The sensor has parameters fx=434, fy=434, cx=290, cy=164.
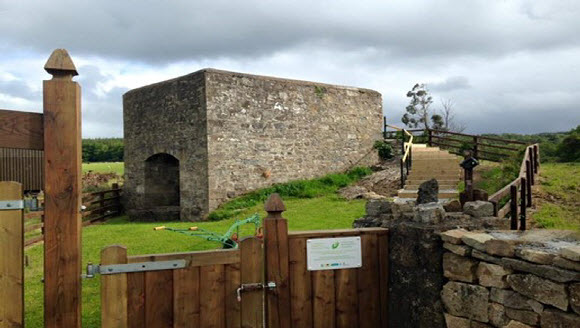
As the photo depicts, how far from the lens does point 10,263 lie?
2.89 m

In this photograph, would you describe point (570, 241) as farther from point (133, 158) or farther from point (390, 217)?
point (133, 158)

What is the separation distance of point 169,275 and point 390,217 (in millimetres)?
1982

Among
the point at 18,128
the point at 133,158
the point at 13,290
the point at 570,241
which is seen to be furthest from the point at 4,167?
the point at 133,158

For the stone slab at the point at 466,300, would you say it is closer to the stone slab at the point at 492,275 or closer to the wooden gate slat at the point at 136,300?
the stone slab at the point at 492,275

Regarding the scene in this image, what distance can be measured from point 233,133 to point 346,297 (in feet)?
33.1

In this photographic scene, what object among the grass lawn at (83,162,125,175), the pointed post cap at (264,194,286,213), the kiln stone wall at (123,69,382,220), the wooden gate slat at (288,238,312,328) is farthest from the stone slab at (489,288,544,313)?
the grass lawn at (83,162,125,175)

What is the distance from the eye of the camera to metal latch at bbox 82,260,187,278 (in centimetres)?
294

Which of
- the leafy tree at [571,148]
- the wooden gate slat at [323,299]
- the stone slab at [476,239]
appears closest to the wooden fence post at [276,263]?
the wooden gate slat at [323,299]

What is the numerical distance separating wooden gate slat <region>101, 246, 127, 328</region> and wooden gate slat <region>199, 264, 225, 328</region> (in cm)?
53

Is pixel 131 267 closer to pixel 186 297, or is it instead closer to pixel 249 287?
pixel 186 297

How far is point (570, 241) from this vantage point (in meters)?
3.10

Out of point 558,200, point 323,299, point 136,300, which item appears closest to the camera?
point 136,300

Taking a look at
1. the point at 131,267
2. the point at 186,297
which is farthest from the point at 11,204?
the point at 186,297

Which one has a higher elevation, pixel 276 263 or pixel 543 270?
pixel 543 270
